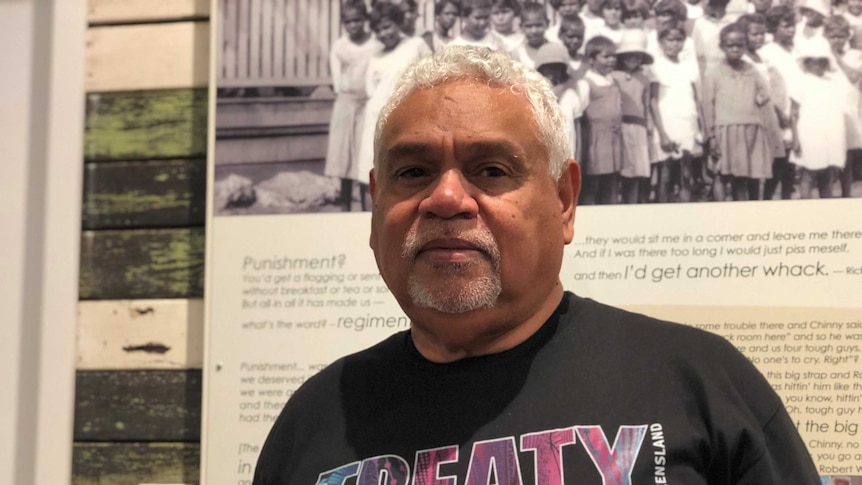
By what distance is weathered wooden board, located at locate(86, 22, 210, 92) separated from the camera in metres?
1.56

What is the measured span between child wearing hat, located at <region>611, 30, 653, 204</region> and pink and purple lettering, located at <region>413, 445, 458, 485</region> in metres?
0.61

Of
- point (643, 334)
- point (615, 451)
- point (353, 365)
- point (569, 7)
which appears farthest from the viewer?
point (569, 7)

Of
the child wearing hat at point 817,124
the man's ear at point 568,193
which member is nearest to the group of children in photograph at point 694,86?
the child wearing hat at point 817,124

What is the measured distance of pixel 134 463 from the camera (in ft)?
4.86

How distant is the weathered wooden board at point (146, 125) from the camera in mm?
1549

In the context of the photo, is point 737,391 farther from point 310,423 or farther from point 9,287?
point 9,287

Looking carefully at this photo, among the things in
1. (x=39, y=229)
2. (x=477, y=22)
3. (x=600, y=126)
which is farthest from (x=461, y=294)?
(x=39, y=229)

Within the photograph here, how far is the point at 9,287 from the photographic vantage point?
156 centimetres

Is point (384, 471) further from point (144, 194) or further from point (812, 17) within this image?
point (812, 17)

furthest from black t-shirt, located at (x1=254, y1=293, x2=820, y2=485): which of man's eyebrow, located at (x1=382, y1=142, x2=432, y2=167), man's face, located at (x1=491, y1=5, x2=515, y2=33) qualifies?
man's face, located at (x1=491, y1=5, x2=515, y2=33)

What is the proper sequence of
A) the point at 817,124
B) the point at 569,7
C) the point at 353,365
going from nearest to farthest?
the point at 353,365
the point at 817,124
the point at 569,7

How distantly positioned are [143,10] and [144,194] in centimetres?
36

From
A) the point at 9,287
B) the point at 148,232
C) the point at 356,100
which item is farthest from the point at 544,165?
the point at 9,287

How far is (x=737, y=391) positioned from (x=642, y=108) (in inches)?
23.2
